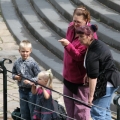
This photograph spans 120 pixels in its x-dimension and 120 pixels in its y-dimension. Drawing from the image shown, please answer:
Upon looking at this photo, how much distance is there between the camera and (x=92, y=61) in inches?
197

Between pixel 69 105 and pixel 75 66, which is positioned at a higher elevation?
pixel 75 66

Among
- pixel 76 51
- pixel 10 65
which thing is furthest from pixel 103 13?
pixel 76 51

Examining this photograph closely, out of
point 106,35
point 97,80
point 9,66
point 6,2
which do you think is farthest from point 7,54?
point 97,80

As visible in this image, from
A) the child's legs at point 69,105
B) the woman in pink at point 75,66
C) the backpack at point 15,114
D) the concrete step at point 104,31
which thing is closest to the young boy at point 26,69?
the backpack at point 15,114

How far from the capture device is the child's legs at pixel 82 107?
216 inches

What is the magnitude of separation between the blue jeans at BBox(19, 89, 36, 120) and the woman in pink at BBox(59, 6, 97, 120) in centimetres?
53

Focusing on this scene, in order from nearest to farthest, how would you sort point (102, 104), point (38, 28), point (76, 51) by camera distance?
point (76, 51), point (102, 104), point (38, 28)

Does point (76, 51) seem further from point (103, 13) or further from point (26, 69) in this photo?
point (103, 13)

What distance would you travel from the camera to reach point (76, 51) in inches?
204

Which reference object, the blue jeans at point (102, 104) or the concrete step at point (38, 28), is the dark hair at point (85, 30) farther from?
the concrete step at point (38, 28)

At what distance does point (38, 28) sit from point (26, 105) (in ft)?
14.0

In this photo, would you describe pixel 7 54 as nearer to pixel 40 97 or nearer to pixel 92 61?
pixel 40 97

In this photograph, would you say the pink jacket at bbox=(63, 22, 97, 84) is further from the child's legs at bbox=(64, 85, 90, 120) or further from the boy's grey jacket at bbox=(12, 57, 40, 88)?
the boy's grey jacket at bbox=(12, 57, 40, 88)

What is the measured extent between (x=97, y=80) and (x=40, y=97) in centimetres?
96
